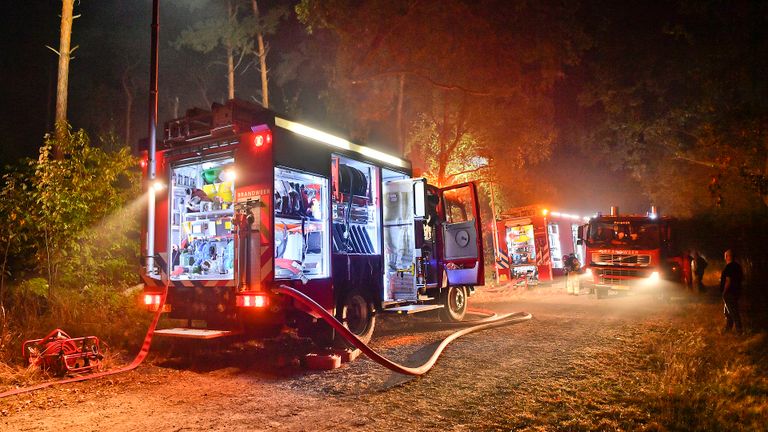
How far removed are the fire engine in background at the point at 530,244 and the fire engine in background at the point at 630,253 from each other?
4302 millimetres

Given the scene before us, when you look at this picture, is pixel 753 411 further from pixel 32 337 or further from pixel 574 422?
pixel 32 337

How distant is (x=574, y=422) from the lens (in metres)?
4.45

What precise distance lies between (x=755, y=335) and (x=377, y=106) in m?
14.3

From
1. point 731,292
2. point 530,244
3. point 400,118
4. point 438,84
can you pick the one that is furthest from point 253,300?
point 530,244

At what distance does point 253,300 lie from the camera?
641cm

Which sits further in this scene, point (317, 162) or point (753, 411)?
point (317, 162)

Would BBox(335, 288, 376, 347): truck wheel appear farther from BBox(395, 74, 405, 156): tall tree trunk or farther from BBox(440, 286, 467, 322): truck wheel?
BBox(395, 74, 405, 156): tall tree trunk

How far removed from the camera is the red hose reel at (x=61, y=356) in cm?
611

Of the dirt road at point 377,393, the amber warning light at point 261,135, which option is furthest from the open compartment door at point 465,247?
the amber warning light at point 261,135


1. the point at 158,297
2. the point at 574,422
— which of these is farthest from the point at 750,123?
the point at 158,297

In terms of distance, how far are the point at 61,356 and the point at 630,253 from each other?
46.7 ft

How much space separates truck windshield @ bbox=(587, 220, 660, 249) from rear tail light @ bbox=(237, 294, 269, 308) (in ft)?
39.9

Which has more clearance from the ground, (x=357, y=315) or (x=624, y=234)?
(x=624, y=234)

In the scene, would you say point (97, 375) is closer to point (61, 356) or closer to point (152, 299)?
point (61, 356)
